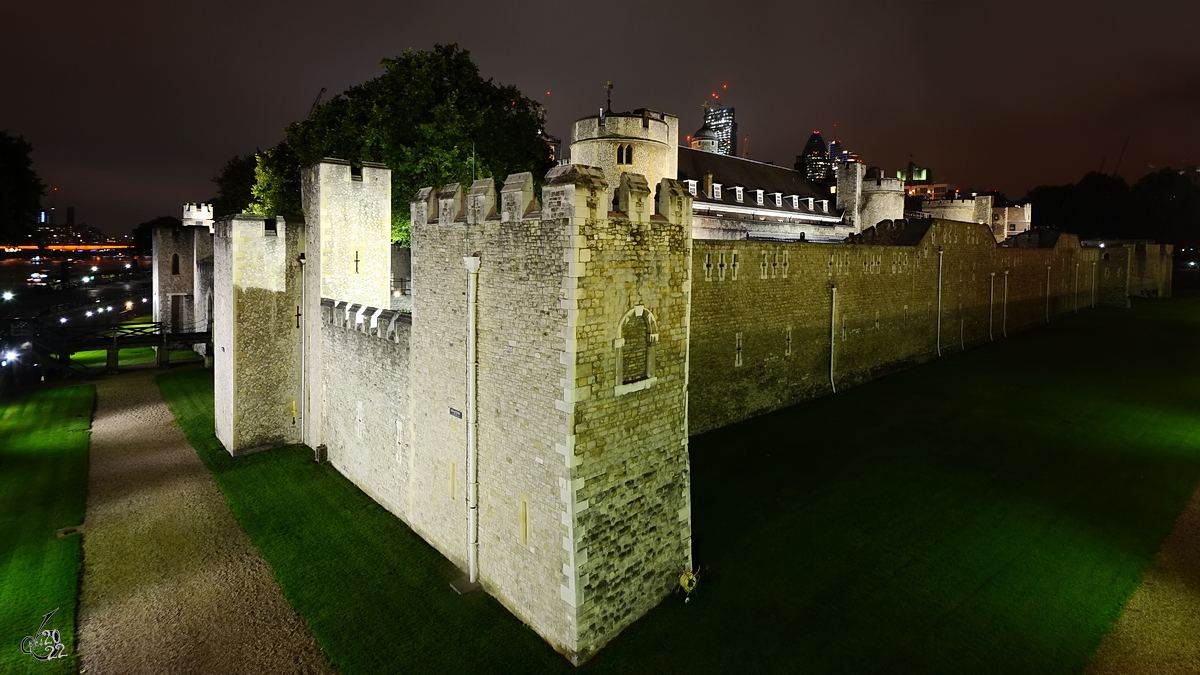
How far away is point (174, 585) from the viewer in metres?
10.5

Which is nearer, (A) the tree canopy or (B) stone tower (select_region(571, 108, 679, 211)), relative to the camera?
(A) the tree canopy

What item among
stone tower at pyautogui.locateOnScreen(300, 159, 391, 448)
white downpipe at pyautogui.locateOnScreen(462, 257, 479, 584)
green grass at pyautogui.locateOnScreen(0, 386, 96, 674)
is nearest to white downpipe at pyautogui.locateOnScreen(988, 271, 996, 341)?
stone tower at pyautogui.locateOnScreen(300, 159, 391, 448)

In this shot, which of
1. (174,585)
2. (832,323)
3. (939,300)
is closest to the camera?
(174,585)

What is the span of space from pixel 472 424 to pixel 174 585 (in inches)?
226

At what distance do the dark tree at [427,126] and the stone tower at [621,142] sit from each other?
12.8ft

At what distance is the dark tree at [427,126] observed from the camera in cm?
2308

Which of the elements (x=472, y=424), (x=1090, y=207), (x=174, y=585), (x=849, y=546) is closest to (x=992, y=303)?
(x=849, y=546)

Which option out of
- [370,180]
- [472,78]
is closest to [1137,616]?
[370,180]

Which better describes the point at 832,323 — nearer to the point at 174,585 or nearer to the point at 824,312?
the point at 824,312

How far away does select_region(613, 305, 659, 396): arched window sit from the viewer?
8.78 meters

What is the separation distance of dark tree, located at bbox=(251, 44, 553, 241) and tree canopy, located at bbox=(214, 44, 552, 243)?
0.11 ft

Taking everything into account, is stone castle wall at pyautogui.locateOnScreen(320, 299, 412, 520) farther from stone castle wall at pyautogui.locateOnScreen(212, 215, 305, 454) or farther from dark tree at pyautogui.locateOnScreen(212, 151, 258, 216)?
dark tree at pyautogui.locateOnScreen(212, 151, 258, 216)

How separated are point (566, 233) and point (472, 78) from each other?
64.3 ft

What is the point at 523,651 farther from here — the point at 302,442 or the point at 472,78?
the point at 472,78
